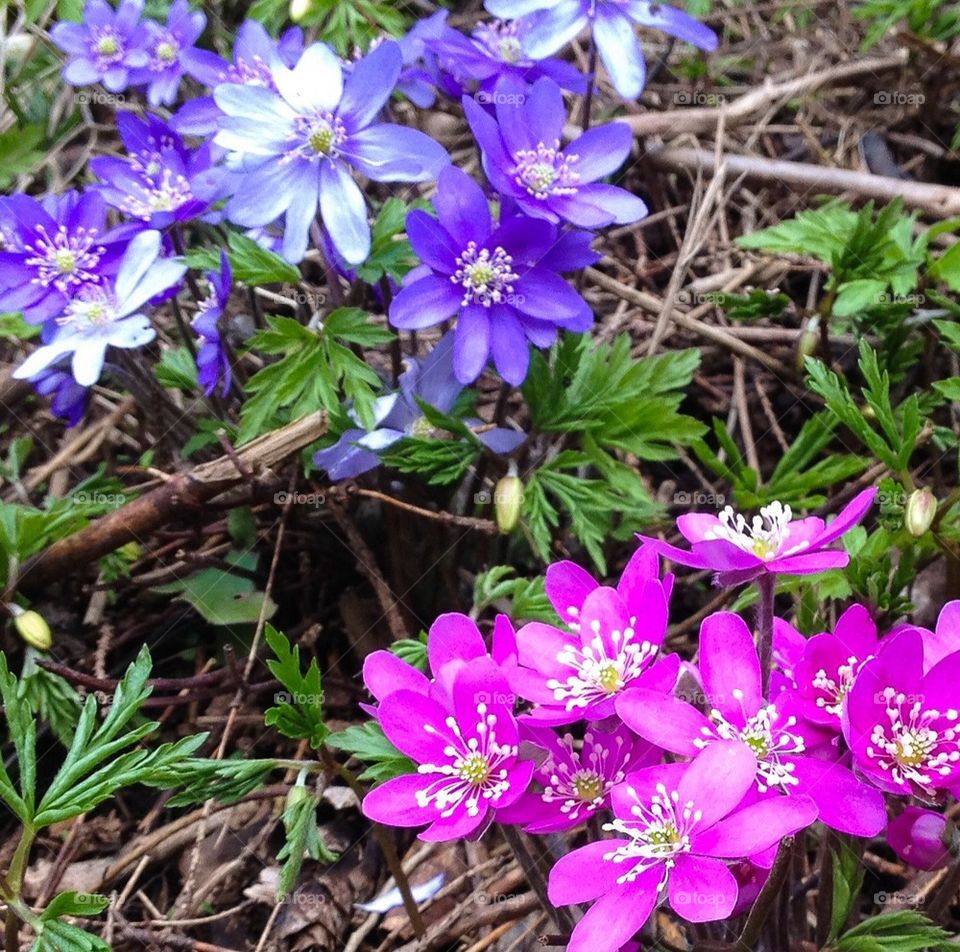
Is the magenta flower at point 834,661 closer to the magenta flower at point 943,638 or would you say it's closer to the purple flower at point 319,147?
the magenta flower at point 943,638

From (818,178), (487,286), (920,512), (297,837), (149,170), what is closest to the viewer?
(297,837)

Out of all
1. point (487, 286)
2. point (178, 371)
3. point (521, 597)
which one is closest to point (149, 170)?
point (178, 371)

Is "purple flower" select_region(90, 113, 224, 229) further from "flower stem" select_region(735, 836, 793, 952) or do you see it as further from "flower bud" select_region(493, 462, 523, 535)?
"flower stem" select_region(735, 836, 793, 952)

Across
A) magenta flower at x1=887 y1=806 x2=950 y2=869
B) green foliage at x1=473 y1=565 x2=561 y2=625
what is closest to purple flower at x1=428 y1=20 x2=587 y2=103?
green foliage at x1=473 y1=565 x2=561 y2=625

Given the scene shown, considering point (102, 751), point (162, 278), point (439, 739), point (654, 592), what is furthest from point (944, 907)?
point (162, 278)

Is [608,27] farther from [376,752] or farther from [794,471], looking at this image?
[376,752]

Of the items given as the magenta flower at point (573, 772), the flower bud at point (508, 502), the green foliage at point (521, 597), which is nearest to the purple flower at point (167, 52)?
the flower bud at point (508, 502)
